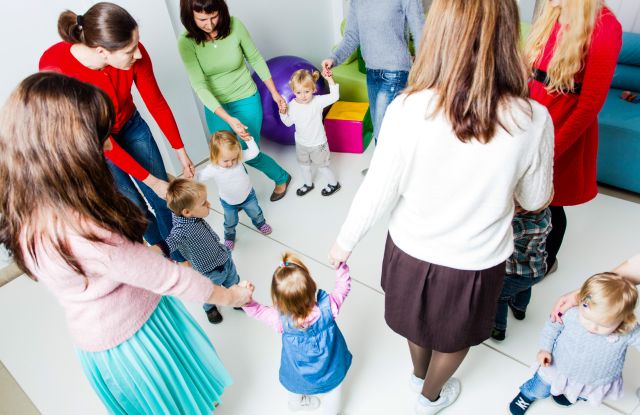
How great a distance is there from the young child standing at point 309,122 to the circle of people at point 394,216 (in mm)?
532

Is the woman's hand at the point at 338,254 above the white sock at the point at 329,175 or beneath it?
above

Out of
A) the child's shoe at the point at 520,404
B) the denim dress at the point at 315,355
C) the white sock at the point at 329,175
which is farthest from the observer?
the white sock at the point at 329,175

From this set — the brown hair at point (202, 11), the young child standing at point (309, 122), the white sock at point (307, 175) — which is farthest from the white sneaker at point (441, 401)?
the brown hair at point (202, 11)

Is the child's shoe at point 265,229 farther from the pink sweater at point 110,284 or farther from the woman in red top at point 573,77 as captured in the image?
the woman in red top at point 573,77

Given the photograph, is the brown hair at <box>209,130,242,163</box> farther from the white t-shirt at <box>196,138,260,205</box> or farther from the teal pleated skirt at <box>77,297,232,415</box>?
the teal pleated skirt at <box>77,297,232,415</box>

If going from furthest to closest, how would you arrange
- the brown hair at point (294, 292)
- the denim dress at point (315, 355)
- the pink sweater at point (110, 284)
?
1. the denim dress at point (315, 355)
2. the brown hair at point (294, 292)
3. the pink sweater at point (110, 284)

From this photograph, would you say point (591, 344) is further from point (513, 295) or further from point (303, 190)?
point (303, 190)

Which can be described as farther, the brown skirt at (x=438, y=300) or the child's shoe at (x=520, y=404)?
the child's shoe at (x=520, y=404)

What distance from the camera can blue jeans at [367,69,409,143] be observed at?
8.46ft

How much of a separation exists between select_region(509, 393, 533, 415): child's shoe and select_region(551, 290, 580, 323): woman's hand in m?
0.43

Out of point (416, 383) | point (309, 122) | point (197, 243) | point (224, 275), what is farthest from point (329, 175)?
point (416, 383)

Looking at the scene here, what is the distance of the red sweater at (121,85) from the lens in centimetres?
192

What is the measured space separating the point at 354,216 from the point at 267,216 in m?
1.82

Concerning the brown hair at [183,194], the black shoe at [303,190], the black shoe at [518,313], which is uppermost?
the brown hair at [183,194]
